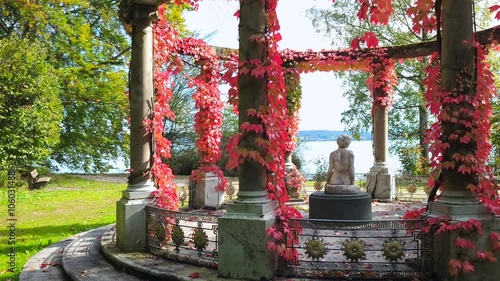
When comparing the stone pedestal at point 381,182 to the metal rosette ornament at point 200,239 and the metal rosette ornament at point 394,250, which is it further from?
the metal rosette ornament at point 200,239

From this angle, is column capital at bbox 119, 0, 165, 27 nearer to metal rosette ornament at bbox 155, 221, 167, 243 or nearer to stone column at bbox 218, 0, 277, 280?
stone column at bbox 218, 0, 277, 280

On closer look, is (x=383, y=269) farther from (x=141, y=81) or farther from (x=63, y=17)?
(x=63, y=17)

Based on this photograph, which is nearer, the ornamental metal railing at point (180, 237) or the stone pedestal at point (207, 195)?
the ornamental metal railing at point (180, 237)

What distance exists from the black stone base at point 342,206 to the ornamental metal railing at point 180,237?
2.46 meters

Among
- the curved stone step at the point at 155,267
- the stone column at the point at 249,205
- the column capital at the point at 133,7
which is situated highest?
the column capital at the point at 133,7

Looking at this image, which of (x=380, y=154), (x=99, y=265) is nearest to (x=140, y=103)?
(x=99, y=265)

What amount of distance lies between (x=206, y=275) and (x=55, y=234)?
537cm

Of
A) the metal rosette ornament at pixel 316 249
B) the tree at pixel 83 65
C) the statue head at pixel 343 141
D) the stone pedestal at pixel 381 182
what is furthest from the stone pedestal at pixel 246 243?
the tree at pixel 83 65

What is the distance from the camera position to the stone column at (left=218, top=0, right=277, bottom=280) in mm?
4590

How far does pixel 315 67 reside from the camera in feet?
40.7

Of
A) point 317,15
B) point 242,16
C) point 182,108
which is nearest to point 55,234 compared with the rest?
point 242,16

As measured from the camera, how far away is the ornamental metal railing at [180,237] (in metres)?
5.17

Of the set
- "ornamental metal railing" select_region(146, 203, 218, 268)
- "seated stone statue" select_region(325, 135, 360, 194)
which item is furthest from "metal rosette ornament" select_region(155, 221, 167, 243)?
"seated stone statue" select_region(325, 135, 360, 194)

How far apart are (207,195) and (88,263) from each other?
520 cm
